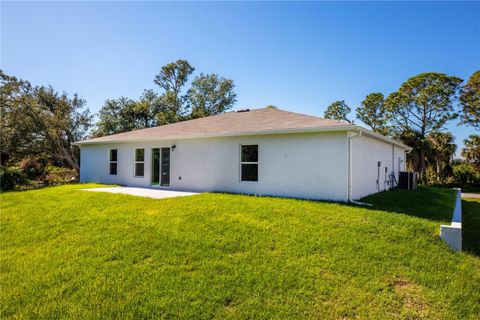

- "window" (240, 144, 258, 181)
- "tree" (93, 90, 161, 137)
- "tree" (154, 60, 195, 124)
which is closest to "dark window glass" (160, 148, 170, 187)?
"window" (240, 144, 258, 181)

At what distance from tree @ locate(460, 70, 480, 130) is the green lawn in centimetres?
2482

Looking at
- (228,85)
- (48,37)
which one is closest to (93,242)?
(48,37)

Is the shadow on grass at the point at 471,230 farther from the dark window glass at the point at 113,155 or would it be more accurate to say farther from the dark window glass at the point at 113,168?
the dark window glass at the point at 113,155

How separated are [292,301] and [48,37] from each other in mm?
12793

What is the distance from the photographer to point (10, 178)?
52.6 feet

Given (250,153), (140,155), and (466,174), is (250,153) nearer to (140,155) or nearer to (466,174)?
(140,155)

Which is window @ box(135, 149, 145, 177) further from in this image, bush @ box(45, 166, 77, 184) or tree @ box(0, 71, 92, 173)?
bush @ box(45, 166, 77, 184)

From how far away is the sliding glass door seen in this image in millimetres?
12562

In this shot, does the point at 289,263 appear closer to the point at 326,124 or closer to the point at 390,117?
the point at 326,124

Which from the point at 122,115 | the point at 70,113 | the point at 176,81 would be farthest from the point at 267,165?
the point at 176,81

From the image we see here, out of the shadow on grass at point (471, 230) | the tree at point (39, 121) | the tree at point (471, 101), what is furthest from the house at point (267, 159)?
the tree at point (471, 101)

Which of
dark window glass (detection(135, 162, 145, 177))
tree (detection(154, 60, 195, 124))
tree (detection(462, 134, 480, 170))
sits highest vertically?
tree (detection(154, 60, 195, 124))

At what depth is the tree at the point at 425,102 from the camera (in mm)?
25391

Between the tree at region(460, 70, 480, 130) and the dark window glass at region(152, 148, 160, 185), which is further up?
the tree at region(460, 70, 480, 130)
